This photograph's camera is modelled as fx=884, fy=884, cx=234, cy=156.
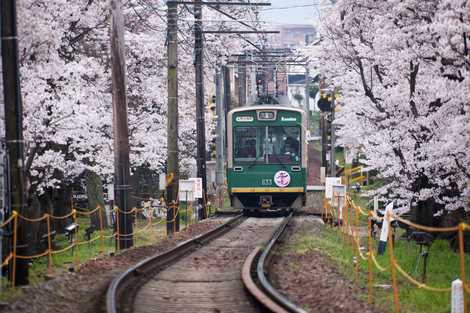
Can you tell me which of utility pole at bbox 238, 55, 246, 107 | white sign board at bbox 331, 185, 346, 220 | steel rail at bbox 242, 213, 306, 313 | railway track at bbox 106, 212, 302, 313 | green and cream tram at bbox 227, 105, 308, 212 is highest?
utility pole at bbox 238, 55, 246, 107

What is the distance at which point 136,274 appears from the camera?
43.9 feet

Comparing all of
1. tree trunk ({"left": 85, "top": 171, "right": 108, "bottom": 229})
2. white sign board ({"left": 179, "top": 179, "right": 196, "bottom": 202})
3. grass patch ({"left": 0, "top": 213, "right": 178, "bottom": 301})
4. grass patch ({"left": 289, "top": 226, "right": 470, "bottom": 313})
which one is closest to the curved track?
grass patch ({"left": 289, "top": 226, "right": 470, "bottom": 313})

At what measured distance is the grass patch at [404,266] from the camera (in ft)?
41.0

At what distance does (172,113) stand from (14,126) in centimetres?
1207

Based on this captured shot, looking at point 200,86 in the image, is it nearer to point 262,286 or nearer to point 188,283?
point 188,283

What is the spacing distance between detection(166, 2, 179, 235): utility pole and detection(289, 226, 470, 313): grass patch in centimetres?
417

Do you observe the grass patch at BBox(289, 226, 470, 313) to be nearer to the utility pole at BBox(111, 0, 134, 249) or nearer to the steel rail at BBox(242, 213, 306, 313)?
the steel rail at BBox(242, 213, 306, 313)

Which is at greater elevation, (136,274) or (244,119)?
(244,119)

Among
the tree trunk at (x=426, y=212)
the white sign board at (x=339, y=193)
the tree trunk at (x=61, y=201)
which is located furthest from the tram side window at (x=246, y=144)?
the tree trunk at (x=426, y=212)

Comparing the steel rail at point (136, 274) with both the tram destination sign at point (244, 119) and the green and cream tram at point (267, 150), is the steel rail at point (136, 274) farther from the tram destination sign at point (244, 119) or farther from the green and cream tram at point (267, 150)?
the tram destination sign at point (244, 119)

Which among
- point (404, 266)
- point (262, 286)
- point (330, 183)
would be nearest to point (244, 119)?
point (330, 183)

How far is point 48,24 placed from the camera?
66.5ft

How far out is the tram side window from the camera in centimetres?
2950

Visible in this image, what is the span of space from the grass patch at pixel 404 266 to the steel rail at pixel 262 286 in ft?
4.46
